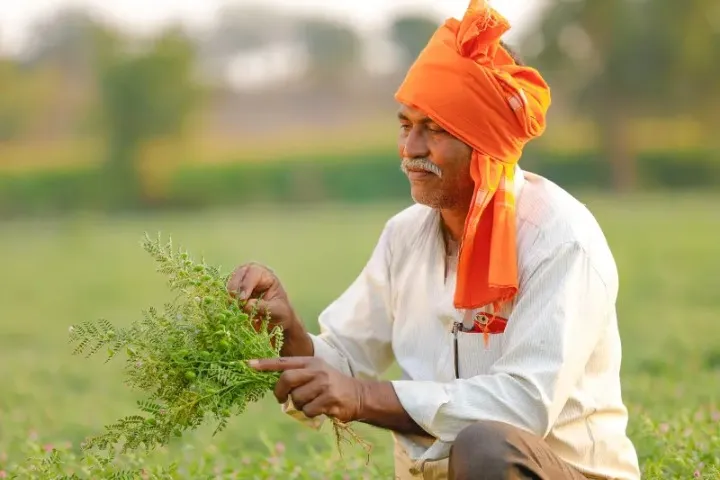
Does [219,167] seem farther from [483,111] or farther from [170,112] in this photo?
[483,111]

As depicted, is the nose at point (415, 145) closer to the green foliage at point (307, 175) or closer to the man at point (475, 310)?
the man at point (475, 310)

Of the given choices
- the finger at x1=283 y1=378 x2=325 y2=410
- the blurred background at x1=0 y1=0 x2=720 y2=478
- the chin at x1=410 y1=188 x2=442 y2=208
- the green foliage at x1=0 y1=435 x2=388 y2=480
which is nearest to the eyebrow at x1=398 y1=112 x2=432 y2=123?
the chin at x1=410 y1=188 x2=442 y2=208

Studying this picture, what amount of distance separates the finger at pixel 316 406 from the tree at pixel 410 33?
33424 mm

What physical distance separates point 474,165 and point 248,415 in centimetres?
372

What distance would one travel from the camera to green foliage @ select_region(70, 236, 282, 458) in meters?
3.89

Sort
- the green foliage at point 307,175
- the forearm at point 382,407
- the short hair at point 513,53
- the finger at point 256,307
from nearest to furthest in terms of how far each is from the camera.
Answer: the forearm at point 382,407 → the finger at point 256,307 → the short hair at point 513,53 → the green foliage at point 307,175

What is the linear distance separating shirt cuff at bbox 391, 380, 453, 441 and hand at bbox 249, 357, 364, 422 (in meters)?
0.16

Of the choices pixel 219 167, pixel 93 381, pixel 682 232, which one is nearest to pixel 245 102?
pixel 219 167

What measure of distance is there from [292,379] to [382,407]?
320 mm

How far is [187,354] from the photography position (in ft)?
13.0

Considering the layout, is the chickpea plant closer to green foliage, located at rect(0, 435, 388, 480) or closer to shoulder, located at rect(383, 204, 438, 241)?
shoulder, located at rect(383, 204, 438, 241)

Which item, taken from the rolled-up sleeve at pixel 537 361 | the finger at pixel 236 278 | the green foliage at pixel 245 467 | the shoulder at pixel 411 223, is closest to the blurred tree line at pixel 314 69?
the green foliage at pixel 245 467

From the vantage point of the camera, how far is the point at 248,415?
24.8 ft

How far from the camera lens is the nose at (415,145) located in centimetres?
430
